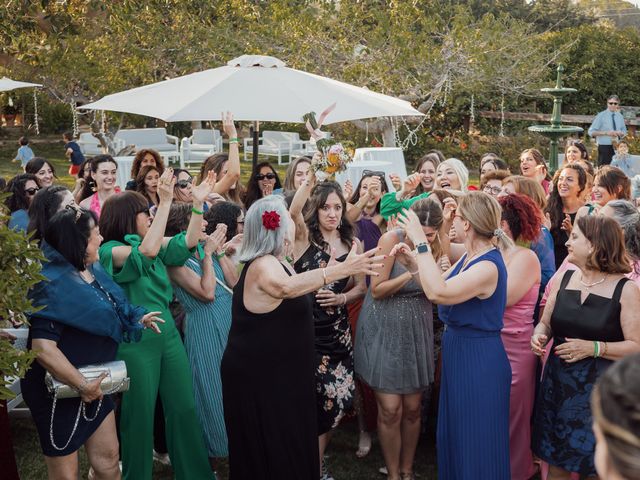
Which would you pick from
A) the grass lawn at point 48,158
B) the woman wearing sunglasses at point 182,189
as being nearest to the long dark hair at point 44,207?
the woman wearing sunglasses at point 182,189

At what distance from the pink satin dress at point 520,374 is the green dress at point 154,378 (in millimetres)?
1921

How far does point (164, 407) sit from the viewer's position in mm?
4727

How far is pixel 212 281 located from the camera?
189 inches

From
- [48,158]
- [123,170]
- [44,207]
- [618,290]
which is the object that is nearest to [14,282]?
[44,207]

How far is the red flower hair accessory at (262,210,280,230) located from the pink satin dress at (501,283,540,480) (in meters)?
1.61

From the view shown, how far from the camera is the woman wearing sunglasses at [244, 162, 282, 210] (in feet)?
22.5

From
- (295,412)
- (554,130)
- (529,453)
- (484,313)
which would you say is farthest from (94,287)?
(554,130)

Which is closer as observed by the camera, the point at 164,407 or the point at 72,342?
the point at 72,342

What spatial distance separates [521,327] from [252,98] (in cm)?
274

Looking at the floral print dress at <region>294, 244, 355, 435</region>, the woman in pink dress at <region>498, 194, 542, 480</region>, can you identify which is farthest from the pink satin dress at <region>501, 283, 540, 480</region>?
the floral print dress at <region>294, 244, 355, 435</region>

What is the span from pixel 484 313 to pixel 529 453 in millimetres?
1175

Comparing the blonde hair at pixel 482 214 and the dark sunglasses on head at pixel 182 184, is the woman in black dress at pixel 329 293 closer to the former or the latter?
the blonde hair at pixel 482 214

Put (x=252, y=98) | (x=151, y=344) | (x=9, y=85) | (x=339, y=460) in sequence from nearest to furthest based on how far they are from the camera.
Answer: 1. (x=151, y=344)
2. (x=339, y=460)
3. (x=252, y=98)
4. (x=9, y=85)

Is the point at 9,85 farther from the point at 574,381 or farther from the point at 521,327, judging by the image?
the point at 574,381
